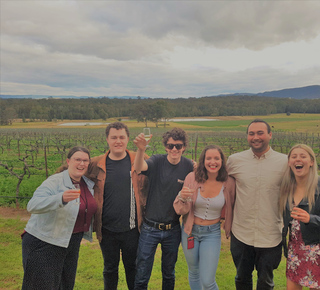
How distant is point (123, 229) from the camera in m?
2.73

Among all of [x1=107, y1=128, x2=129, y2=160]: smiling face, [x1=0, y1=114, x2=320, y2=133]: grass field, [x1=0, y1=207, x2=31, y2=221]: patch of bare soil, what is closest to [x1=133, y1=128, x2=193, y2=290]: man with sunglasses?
[x1=107, y1=128, x2=129, y2=160]: smiling face

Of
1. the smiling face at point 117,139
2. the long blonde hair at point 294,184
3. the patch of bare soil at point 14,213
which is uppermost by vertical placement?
the smiling face at point 117,139

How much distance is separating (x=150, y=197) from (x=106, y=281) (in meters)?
1.13

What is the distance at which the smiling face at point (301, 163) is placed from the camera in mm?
2382

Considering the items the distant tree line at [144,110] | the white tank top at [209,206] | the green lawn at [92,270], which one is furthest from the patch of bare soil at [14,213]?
the distant tree line at [144,110]

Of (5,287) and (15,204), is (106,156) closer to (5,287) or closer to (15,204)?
(5,287)

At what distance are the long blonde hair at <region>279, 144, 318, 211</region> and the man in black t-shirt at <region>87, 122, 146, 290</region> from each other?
1.46 m

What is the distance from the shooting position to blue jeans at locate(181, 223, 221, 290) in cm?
250

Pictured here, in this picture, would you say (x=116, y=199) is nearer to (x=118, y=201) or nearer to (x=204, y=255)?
(x=118, y=201)

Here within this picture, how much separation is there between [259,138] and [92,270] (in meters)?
3.44

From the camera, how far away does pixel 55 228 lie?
2.31 metres

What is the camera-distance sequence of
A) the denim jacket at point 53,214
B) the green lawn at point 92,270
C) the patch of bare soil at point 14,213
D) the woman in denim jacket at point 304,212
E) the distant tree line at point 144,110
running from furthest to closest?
the distant tree line at point 144,110 → the patch of bare soil at point 14,213 → the green lawn at point 92,270 → the woman in denim jacket at point 304,212 → the denim jacket at point 53,214

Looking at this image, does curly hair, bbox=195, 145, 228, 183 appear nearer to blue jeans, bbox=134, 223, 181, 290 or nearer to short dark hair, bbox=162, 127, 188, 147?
short dark hair, bbox=162, 127, 188, 147

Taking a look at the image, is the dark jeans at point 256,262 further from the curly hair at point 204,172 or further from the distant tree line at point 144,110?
the distant tree line at point 144,110
